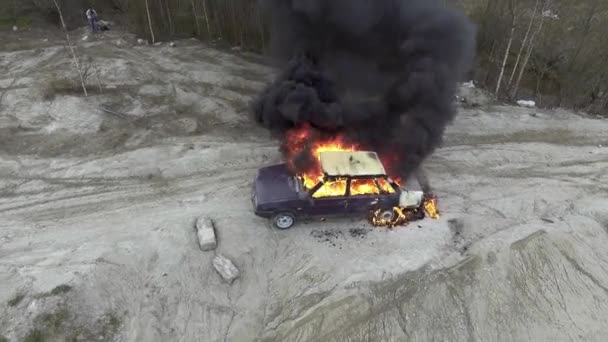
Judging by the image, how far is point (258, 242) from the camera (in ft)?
31.2

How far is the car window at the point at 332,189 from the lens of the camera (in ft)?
30.7

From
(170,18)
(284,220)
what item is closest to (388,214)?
(284,220)

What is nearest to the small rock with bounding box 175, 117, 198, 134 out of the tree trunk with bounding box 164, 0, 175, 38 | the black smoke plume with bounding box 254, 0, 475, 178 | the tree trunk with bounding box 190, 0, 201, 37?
the black smoke plume with bounding box 254, 0, 475, 178

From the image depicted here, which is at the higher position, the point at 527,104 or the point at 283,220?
the point at 527,104

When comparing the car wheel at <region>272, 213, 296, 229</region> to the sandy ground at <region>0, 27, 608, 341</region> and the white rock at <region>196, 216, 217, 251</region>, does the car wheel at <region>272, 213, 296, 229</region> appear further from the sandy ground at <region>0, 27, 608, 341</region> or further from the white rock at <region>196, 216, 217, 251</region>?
the white rock at <region>196, 216, 217, 251</region>

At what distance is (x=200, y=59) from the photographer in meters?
19.0

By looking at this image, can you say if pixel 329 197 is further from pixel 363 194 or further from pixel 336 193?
pixel 363 194

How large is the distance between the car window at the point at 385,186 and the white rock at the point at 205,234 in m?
4.28

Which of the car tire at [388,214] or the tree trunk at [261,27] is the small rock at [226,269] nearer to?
the car tire at [388,214]

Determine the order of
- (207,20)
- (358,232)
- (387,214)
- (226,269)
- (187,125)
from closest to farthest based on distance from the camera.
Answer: (226,269), (358,232), (387,214), (187,125), (207,20)

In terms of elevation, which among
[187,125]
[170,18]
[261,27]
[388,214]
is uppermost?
[170,18]

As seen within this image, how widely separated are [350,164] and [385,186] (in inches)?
40.8

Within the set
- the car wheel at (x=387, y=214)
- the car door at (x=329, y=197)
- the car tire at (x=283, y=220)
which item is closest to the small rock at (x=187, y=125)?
the car tire at (x=283, y=220)

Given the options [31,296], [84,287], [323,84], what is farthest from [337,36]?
[31,296]
